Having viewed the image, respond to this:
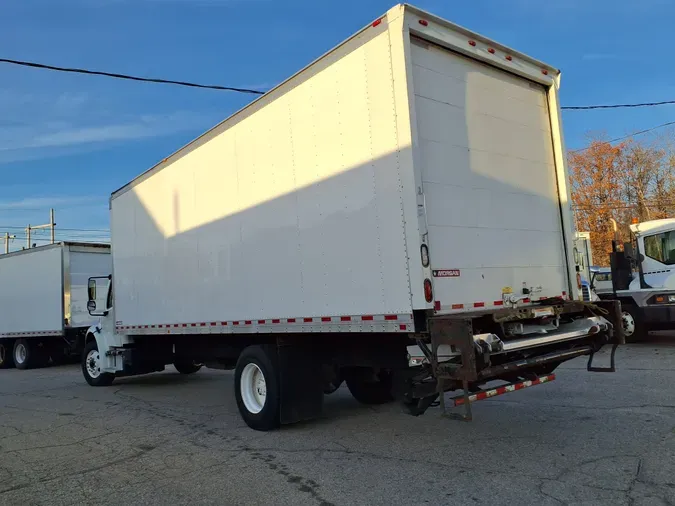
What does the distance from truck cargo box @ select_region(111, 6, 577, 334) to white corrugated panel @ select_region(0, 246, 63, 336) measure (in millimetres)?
11399

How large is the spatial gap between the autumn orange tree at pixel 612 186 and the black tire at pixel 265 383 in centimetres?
3483

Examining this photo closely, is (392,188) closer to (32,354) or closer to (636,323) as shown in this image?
(636,323)

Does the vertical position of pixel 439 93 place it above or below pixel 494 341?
above

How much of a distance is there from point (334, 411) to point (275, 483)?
10.2 feet

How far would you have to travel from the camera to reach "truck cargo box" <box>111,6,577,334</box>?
5152mm

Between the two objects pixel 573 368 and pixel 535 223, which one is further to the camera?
pixel 573 368

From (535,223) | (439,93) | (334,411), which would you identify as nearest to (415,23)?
(439,93)

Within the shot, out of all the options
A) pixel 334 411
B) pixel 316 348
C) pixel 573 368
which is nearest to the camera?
pixel 316 348

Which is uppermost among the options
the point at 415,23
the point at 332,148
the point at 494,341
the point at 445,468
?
the point at 415,23

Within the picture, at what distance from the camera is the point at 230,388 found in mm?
10742

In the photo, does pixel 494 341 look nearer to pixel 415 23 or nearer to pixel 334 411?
pixel 415 23

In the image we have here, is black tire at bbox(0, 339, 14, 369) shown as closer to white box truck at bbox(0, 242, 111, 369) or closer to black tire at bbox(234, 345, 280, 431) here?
white box truck at bbox(0, 242, 111, 369)

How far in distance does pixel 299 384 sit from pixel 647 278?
10.8 metres

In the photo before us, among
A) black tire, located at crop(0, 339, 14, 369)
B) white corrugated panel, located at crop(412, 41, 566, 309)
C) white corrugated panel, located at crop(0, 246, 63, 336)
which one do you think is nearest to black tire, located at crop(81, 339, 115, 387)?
white corrugated panel, located at crop(0, 246, 63, 336)
